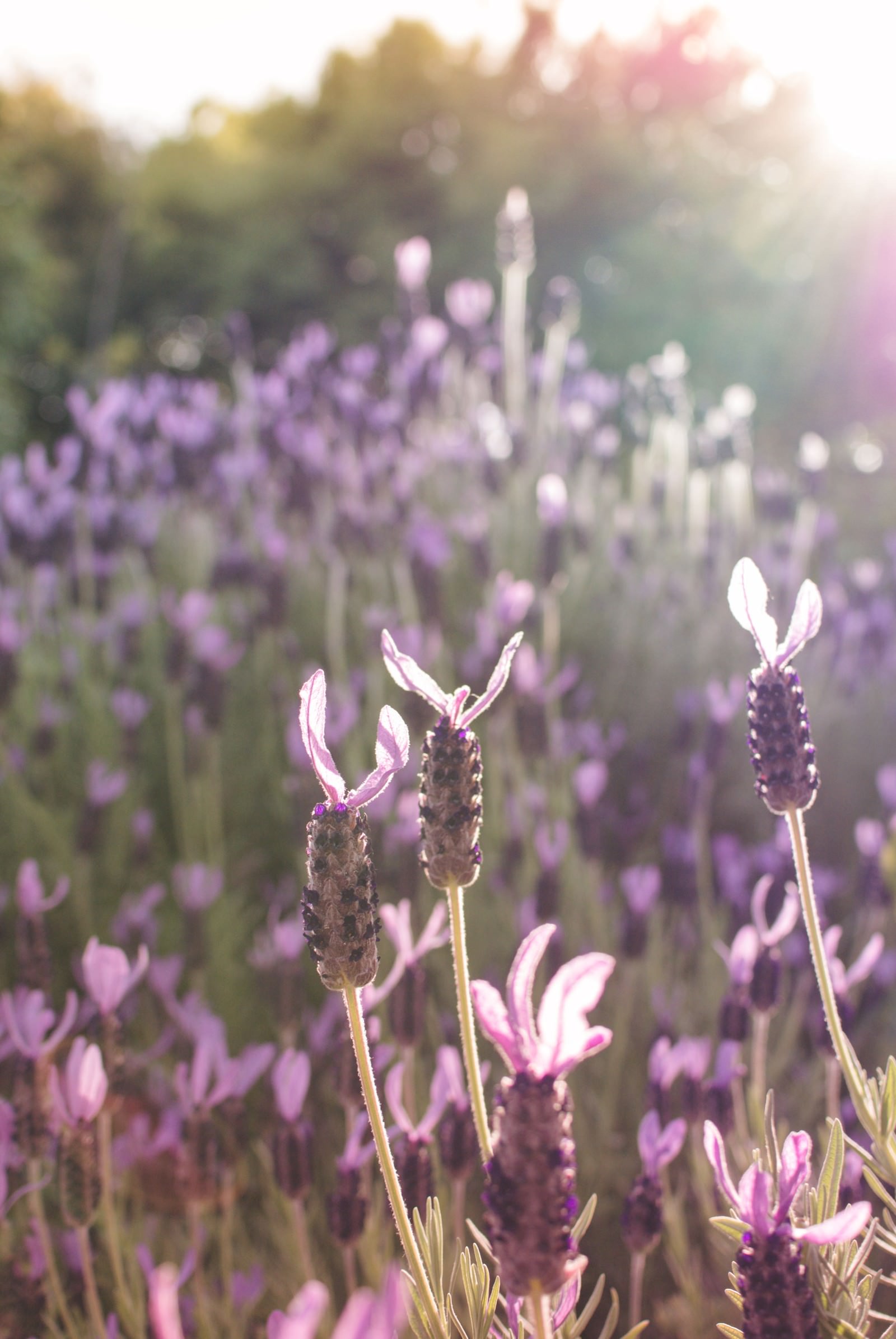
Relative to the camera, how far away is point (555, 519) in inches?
84.4

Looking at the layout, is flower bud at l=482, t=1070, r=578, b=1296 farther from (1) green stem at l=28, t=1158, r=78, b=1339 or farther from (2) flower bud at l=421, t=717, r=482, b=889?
(1) green stem at l=28, t=1158, r=78, b=1339

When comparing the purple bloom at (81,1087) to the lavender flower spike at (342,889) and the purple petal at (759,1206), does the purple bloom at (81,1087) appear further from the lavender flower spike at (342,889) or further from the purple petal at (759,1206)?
the purple petal at (759,1206)

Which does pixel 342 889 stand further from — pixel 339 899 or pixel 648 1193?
pixel 648 1193

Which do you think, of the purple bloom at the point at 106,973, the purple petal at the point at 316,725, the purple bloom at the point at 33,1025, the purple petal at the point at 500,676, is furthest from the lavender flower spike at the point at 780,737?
the purple bloom at the point at 33,1025

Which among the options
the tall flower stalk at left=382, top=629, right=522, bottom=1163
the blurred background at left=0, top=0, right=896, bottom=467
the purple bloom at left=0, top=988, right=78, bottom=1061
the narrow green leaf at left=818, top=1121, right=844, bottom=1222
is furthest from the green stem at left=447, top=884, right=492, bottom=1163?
the blurred background at left=0, top=0, right=896, bottom=467

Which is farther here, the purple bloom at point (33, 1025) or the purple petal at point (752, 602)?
the purple bloom at point (33, 1025)

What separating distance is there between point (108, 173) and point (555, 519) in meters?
15.4

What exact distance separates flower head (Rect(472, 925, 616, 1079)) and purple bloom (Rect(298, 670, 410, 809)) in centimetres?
13

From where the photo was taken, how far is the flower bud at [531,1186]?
0.54 meters

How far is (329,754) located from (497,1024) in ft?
0.59

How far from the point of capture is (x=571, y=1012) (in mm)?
518

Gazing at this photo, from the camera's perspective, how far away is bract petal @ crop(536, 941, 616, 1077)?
516mm

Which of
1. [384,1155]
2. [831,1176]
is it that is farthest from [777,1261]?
[384,1155]

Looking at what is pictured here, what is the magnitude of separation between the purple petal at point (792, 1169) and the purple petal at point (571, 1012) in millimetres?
169
